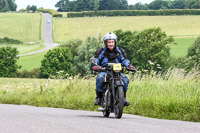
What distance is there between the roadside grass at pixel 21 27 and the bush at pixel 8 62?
2308 centimetres

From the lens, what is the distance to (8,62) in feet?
324

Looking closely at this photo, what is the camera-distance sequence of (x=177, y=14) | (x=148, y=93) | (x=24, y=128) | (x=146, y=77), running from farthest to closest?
(x=177, y=14)
(x=146, y=77)
(x=148, y=93)
(x=24, y=128)

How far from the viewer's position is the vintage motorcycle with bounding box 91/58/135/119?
977 cm

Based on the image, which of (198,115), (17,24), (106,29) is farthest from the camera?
(17,24)

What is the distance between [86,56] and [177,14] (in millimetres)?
71891

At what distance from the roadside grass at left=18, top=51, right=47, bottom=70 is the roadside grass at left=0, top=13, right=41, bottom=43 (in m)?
22.0

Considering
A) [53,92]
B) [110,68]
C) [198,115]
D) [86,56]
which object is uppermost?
[110,68]

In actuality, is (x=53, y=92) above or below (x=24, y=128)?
below

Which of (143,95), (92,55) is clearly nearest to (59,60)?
(92,55)

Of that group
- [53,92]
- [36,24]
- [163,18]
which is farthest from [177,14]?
[53,92]

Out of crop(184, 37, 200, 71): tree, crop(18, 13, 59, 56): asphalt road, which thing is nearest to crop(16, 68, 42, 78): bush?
crop(18, 13, 59, 56): asphalt road

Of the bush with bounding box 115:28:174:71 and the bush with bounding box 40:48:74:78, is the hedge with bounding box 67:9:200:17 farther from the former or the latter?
the bush with bounding box 40:48:74:78

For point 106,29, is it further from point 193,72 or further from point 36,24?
point 193,72

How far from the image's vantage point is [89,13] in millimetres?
173125
